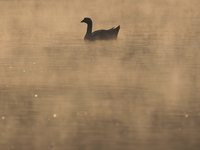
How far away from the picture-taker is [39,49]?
1636 centimetres

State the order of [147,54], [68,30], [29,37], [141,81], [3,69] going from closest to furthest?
1. [141,81]
2. [3,69]
3. [147,54]
4. [29,37]
5. [68,30]

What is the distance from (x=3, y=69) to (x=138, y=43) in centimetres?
578

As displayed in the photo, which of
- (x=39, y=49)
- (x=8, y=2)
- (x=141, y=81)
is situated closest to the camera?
(x=141, y=81)

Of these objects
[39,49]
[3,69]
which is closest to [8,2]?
[39,49]

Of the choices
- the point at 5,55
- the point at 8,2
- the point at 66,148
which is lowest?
the point at 66,148

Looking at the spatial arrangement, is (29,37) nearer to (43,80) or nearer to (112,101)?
→ (43,80)

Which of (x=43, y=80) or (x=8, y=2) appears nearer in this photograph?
(x=43, y=80)

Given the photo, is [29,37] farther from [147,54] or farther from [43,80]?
[43,80]

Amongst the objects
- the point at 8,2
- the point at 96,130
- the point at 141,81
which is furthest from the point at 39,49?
the point at 8,2

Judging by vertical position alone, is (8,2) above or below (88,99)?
above

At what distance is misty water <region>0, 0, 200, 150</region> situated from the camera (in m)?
7.66

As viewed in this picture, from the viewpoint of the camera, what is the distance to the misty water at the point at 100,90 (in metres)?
7.66

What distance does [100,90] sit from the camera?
420 inches

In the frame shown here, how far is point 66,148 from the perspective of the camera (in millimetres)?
7176
